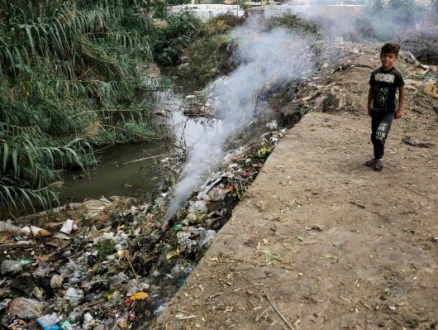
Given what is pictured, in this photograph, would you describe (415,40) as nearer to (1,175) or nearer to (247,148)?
(247,148)

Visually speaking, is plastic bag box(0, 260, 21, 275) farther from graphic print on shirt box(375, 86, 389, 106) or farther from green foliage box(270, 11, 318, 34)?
green foliage box(270, 11, 318, 34)

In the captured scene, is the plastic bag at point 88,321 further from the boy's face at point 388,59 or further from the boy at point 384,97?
the boy's face at point 388,59

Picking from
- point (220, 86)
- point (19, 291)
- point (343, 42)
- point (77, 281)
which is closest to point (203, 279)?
point (77, 281)

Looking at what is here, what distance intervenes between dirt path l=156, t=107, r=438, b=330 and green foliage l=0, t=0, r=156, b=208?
2334 mm

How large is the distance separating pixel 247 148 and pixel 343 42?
4976 mm

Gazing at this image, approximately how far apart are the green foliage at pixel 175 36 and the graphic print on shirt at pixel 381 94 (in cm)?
1306

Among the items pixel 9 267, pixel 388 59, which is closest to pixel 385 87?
pixel 388 59

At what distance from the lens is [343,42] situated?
8.31 metres

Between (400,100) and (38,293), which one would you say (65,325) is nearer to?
(38,293)

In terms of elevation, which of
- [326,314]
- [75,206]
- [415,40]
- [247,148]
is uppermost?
[415,40]

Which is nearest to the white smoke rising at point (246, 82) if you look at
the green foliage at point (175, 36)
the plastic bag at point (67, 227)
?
the plastic bag at point (67, 227)

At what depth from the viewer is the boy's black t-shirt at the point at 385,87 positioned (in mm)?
2898

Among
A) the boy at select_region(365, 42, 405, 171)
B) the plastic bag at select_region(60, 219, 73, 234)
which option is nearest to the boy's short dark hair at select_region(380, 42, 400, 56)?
the boy at select_region(365, 42, 405, 171)

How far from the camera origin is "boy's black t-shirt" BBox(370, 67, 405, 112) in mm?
2898
